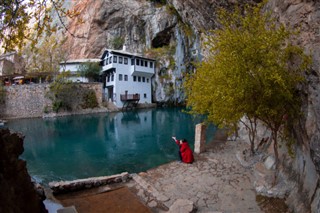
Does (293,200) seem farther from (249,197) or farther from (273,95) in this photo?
(273,95)

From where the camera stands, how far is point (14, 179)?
4.22m

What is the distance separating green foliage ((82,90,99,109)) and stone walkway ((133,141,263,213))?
33440 mm

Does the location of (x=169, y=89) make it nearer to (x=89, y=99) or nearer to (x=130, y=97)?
(x=130, y=97)

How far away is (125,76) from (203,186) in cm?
3919

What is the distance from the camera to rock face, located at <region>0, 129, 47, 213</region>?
3.63 metres

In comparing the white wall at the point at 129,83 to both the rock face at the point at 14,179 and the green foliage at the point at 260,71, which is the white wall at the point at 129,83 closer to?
the green foliage at the point at 260,71

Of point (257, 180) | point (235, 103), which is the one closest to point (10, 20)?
point (235, 103)

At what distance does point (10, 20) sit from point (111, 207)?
588 cm

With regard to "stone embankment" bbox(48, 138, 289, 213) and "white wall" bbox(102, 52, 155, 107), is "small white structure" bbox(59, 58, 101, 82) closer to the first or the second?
"white wall" bbox(102, 52, 155, 107)

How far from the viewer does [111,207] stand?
7.22 metres

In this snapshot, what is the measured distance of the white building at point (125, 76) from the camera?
4419cm

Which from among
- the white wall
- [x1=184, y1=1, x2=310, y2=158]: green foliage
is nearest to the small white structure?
the white wall

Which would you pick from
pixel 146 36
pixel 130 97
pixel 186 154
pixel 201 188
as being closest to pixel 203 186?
pixel 201 188

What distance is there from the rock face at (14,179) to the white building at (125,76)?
131ft
